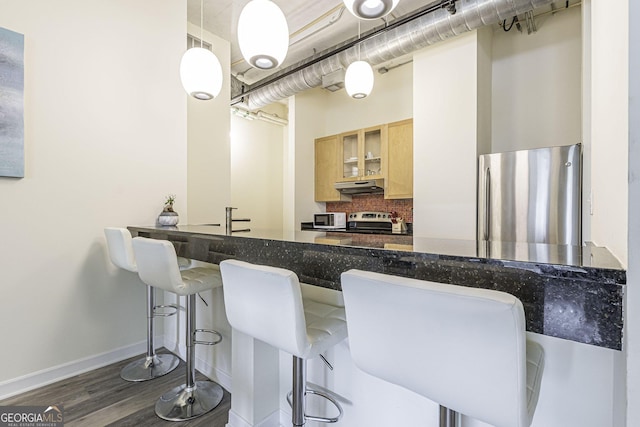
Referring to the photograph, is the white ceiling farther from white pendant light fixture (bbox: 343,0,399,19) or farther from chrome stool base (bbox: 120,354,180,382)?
chrome stool base (bbox: 120,354,180,382)

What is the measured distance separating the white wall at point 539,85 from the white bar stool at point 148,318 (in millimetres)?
3499

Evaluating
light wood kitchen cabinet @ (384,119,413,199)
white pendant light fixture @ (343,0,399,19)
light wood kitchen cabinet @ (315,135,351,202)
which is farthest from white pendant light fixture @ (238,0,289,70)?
light wood kitchen cabinet @ (315,135,351,202)

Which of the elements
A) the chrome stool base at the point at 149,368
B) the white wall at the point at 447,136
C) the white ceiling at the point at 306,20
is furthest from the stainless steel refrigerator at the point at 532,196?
the chrome stool base at the point at 149,368

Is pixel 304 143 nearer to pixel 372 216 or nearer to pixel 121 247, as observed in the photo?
pixel 372 216

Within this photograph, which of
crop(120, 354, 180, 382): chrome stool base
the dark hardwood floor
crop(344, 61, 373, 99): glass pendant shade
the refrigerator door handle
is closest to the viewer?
the dark hardwood floor

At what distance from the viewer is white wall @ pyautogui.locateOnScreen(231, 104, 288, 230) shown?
466cm

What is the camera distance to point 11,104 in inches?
72.6

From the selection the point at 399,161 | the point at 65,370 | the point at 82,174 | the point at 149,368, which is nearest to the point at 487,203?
the point at 399,161

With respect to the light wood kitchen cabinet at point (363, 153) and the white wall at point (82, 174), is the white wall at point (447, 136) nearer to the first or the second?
the light wood kitchen cabinet at point (363, 153)

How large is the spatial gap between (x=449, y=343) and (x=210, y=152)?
3.19 metres

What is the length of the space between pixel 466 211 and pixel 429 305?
262 cm

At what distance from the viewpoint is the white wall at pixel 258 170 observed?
15.3 ft

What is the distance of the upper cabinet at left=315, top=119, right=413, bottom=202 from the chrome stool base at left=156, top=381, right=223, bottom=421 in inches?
118

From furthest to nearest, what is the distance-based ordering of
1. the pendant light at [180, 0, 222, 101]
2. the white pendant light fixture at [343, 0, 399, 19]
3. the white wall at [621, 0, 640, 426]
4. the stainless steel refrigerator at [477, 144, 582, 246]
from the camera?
the stainless steel refrigerator at [477, 144, 582, 246] → the pendant light at [180, 0, 222, 101] → the white pendant light fixture at [343, 0, 399, 19] → the white wall at [621, 0, 640, 426]
